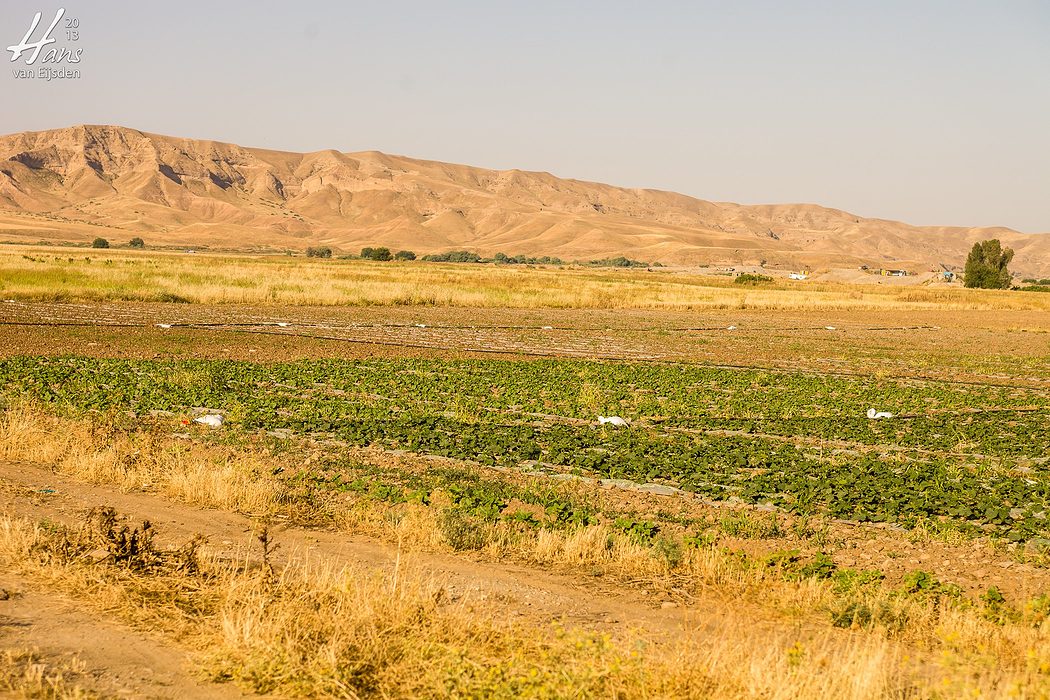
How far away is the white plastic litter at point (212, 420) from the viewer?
16.0 m

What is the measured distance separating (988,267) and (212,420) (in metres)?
107

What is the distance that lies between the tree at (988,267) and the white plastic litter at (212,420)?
10539 cm

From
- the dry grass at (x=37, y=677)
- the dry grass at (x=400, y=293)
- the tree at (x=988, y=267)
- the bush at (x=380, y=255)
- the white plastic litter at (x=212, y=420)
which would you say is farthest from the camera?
the bush at (x=380, y=255)

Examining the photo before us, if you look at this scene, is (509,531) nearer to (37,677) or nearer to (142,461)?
(37,677)

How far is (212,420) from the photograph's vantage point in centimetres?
1619

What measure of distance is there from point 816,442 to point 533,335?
23.0 meters

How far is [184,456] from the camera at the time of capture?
13125mm

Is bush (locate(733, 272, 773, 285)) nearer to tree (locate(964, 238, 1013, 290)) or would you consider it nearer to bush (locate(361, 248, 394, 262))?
tree (locate(964, 238, 1013, 290))

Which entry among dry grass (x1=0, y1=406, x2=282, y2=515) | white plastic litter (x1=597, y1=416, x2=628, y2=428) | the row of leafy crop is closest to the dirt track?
dry grass (x1=0, y1=406, x2=282, y2=515)

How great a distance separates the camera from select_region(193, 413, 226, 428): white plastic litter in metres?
16.0

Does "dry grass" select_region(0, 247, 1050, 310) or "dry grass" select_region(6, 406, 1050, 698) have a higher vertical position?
"dry grass" select_region(0, 247, 1050, 310)

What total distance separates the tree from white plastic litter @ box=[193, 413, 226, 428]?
10539 cm

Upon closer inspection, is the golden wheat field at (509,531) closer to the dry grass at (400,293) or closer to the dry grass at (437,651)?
the dry grass at (437,651)

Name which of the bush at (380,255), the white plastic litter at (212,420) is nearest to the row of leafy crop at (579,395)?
the white plastic litter at (212,420)
